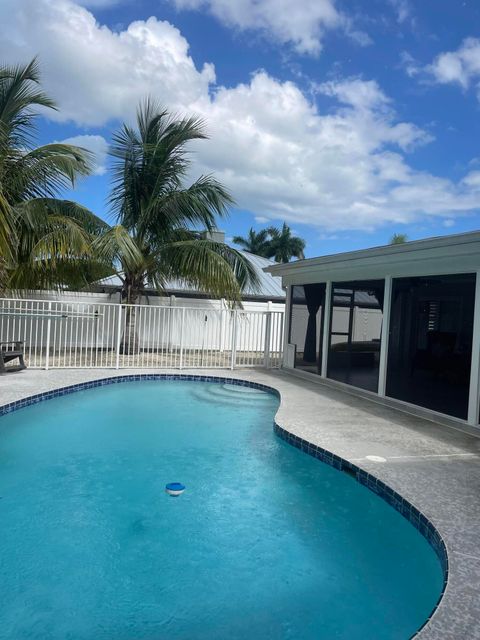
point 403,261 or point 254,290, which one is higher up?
point 403,261

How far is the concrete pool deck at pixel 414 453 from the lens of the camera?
2744 mm

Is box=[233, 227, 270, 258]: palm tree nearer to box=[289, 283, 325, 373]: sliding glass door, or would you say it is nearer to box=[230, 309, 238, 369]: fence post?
box=[230, 309, 238, 369]: fence post

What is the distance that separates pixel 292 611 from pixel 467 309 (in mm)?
5300

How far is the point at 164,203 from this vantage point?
1236 centimetres

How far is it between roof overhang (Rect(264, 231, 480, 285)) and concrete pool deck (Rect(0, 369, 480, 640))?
2347 mm

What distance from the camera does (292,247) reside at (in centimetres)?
3731

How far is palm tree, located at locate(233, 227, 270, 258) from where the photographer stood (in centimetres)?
3784

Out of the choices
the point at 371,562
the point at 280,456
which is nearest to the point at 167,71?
the point at 280,456

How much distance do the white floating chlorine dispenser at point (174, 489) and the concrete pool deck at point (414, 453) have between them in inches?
68.9

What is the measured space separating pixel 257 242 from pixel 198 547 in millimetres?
35568

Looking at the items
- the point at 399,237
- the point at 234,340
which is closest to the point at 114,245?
Result: the point at 234,340

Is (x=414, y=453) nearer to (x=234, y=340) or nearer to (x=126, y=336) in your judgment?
(x=234, y=340)

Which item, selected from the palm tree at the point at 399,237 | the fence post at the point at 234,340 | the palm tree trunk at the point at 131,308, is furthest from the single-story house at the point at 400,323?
the palm tree at the point at 399,237

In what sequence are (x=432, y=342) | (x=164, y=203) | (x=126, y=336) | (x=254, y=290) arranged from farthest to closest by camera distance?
1. (x=254, y=290)
2. (x=126, y=336)
3. (x=164, y=203)
4. (x=432, y=342)
